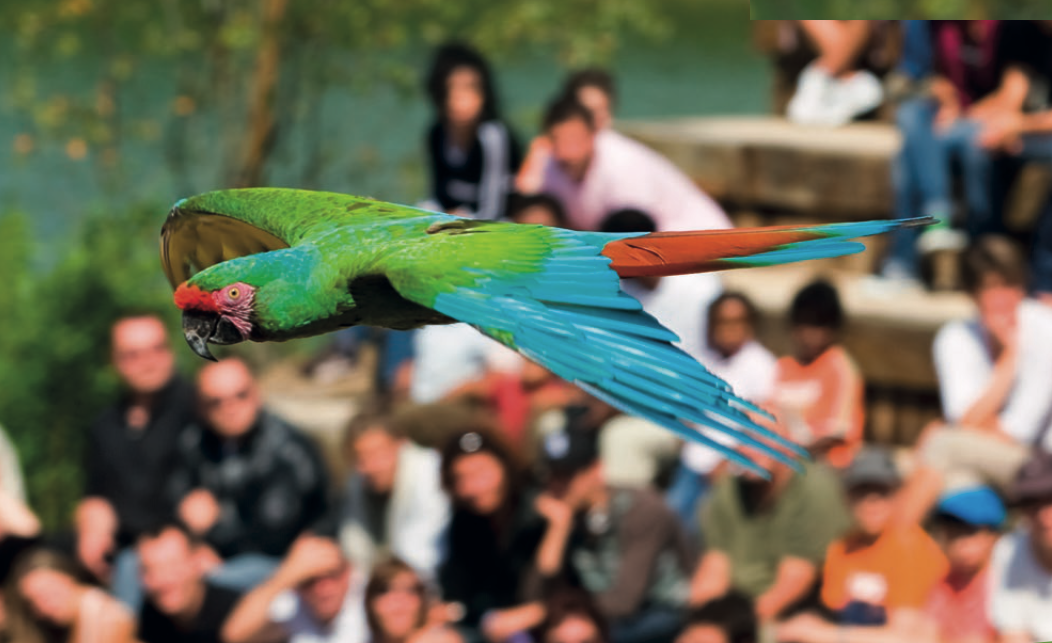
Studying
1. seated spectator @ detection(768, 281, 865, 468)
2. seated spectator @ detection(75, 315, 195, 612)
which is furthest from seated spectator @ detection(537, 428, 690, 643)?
seated spectator @ detection(75, 315, 195, 612)

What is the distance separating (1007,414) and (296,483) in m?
1.14

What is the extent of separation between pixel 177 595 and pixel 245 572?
11cm

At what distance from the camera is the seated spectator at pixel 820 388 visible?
2.49 meters

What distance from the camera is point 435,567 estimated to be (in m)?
2.58

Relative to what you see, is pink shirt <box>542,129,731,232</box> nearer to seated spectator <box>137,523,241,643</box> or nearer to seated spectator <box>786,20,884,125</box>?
seated spectator <box>137,523,241,643</box>

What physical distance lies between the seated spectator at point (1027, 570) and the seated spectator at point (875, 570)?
3.6 inches

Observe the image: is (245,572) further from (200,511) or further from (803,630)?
(803,630)

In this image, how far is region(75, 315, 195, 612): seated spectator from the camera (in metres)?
2.64

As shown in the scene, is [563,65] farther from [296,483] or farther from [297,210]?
[297,210]

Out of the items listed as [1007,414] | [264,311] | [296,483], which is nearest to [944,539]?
[1007,414]

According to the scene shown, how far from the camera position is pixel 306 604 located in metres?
2.54

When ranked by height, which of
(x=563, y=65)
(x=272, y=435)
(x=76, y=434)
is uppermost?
(x=563, y=65)

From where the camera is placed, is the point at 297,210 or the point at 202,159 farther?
the point at 202,159

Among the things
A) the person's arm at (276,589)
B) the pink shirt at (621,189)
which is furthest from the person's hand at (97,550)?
the pink shirt at (621,189)
